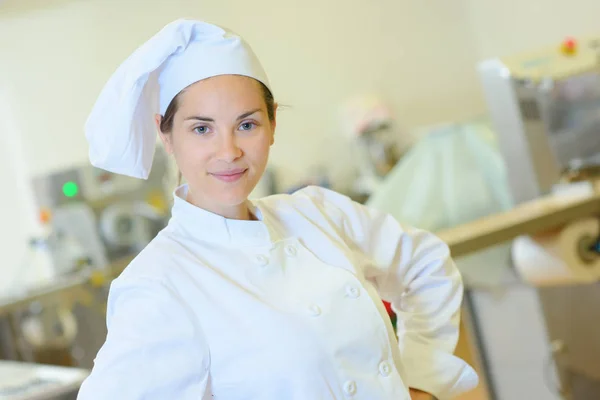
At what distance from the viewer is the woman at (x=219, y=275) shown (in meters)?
0.96

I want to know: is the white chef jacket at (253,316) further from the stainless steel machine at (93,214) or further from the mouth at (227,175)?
the stainless steel machine at (93,214)

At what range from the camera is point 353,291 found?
1.08m

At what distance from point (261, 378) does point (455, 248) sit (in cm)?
111

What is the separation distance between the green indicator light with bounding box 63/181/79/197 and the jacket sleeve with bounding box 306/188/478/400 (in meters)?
2.80

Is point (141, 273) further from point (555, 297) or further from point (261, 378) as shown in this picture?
point (555, 297)

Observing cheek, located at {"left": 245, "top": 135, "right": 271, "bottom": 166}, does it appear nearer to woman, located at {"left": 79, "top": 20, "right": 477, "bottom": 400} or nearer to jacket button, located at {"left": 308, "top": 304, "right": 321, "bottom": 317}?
woman, located at {"left": 79, "top": 20, "right": 477, "bottom": 400}

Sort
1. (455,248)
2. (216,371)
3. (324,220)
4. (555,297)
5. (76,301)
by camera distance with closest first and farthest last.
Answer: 1. (216,371)
2. (324,220)
3. (455,248)
4. (555,297)
5. (76,301)

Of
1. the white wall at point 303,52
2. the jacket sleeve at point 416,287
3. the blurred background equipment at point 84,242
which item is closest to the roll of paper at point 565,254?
the jacket sleeve at point 416,287

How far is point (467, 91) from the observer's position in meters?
5.53

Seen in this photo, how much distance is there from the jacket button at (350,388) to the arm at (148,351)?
177mm

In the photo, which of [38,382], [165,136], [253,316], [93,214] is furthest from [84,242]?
[253,316]

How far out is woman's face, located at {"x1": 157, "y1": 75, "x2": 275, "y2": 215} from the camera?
1026mm

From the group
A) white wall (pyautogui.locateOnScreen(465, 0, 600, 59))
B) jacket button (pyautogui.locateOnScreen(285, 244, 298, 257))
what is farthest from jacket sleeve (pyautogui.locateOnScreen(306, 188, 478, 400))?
white wall (pyautogui.locateOnScreen(465, 0, 600, 59))

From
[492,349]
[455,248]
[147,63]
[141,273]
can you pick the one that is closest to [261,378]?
[141,273]
